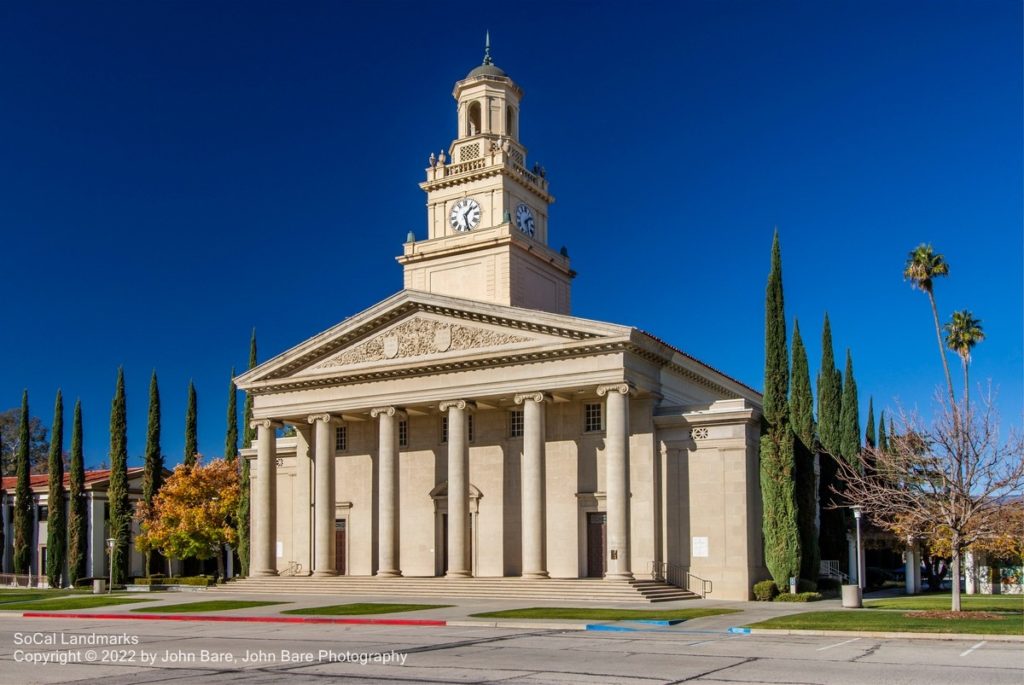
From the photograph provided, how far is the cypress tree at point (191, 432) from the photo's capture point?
214 feet

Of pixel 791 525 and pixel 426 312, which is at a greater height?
pixel 426 312

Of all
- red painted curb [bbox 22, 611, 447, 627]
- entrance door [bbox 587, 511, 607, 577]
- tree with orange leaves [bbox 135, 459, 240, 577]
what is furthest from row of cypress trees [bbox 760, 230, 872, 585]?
tree with orange leaves [bbox 135, 459, 240, 577]

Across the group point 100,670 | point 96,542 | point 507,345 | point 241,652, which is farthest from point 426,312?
point 96,542

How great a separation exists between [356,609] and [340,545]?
15.8 meters

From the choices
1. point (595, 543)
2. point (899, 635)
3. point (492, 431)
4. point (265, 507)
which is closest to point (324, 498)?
point (265, 507)

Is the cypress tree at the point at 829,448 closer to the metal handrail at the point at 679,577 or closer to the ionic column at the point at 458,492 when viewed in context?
the metal handrail at the point at 679,577

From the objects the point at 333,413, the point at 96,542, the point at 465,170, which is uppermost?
the point at 465,170

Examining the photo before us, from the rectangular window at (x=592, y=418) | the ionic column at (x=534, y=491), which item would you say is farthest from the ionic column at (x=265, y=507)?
the rectangular window at (x=592, y=418)

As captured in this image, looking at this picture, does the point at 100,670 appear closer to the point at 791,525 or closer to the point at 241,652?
the point at 241,652

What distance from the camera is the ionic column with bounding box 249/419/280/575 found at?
1956 inches

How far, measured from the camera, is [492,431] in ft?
155

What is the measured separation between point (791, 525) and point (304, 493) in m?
22.7

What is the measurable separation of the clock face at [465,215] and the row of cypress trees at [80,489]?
1408 centimetres

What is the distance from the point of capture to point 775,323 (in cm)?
4272
